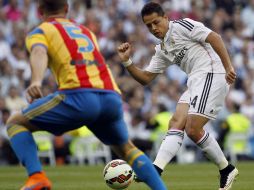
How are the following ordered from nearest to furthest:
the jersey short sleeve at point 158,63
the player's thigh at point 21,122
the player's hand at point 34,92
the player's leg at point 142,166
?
the player's hand at point 34,92 < the player's thigh at point 21,122 < the player's leg at point 142,166 < the jersey short sleeve at point 158,63

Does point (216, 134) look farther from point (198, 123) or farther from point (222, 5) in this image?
point (198, 123)

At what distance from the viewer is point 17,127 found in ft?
24.6

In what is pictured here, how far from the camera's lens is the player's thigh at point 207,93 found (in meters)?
10.1

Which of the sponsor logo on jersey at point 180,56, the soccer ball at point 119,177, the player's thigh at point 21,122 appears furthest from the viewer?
the sponsor logo on jersey at point 180,56

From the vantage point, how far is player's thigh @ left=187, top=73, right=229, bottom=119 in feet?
33.2

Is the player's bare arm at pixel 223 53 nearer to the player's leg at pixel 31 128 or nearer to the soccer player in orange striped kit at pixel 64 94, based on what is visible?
the soccer player in orange striped kit at pixel 64 94

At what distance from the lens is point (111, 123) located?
7598mm

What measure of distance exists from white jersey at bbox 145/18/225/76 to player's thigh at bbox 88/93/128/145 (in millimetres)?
2802

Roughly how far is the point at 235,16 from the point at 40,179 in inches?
699

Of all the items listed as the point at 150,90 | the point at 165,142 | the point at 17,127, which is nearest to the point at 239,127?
the point at 150,90

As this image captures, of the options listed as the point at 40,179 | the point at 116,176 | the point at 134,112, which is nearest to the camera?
the point at 40,179

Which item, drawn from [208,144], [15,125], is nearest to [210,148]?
[208,144]

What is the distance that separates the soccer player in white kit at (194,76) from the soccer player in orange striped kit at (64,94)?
2677mm

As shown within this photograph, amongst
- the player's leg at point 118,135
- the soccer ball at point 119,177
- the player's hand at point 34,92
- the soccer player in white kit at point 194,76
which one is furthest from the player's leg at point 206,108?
the player's hand at point 34,92
